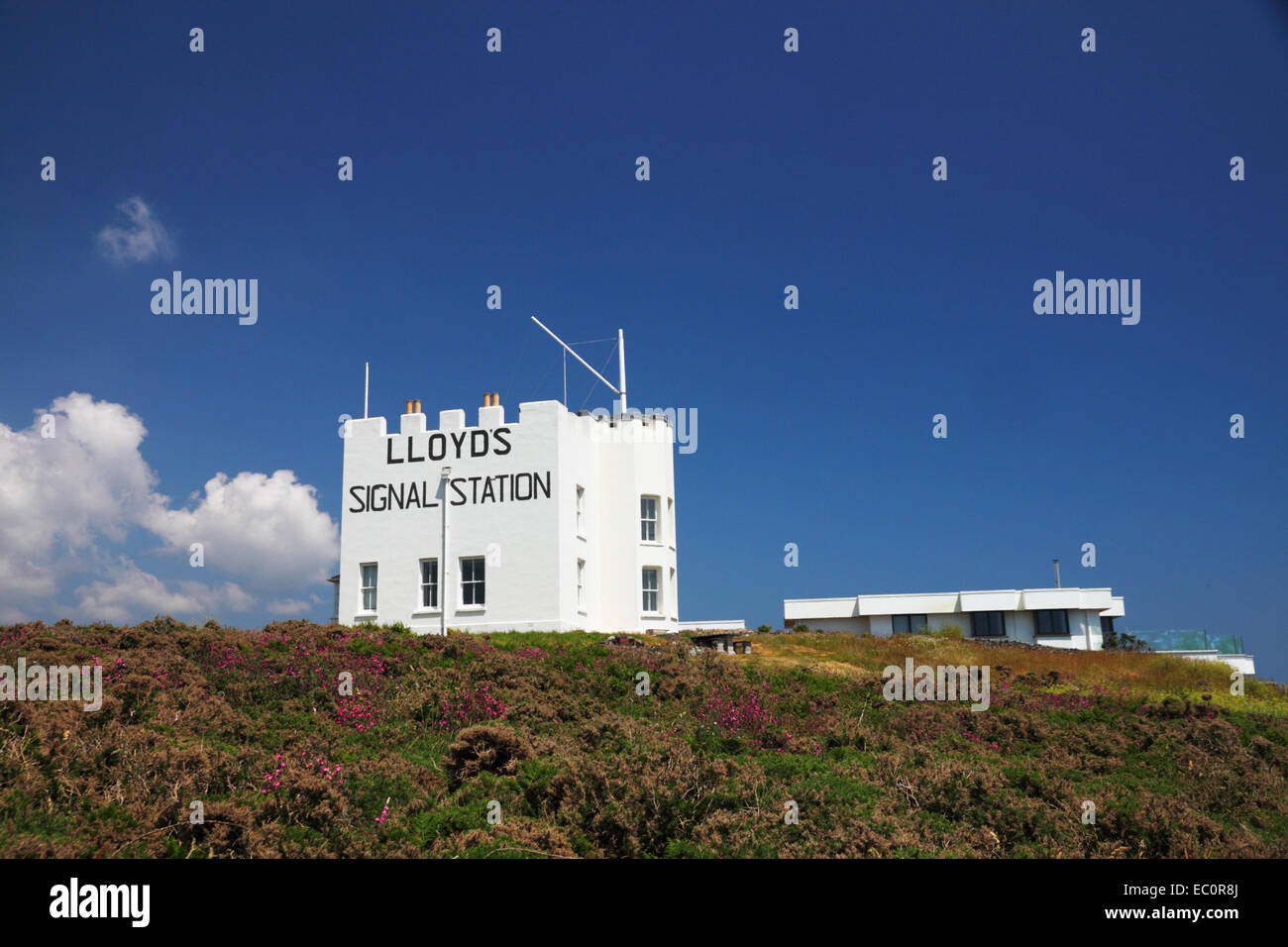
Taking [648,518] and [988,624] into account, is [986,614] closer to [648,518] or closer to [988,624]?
[988,624]

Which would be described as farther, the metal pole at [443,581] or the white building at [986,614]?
the white building at [986,614]

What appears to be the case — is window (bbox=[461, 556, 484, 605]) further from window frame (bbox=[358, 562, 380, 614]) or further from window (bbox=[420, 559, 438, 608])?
window frame (bbox=[358, 562, 380, 614])

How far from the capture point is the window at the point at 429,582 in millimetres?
27578

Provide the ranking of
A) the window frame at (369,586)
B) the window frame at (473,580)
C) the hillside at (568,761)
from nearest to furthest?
the hillside at (568,761), the window frame at (473,580), the window frame at (369,586)

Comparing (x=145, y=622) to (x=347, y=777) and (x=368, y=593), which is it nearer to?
(x=347, y=777)

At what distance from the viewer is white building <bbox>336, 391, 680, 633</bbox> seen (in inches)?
1052

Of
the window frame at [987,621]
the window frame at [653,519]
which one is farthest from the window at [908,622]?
the window frame at [653,519]

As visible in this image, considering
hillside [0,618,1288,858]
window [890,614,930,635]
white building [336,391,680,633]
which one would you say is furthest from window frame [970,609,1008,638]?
hillside [0,618,1288,858]

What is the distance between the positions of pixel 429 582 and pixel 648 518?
7.88 meters

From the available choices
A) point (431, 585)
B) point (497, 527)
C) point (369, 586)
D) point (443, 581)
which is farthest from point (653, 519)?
point (369, 586)

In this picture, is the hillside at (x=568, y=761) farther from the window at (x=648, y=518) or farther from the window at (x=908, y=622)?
the window at (x=908, y=622)

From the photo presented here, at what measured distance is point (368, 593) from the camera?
28.4 metres

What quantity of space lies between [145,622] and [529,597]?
11647 millimetres
